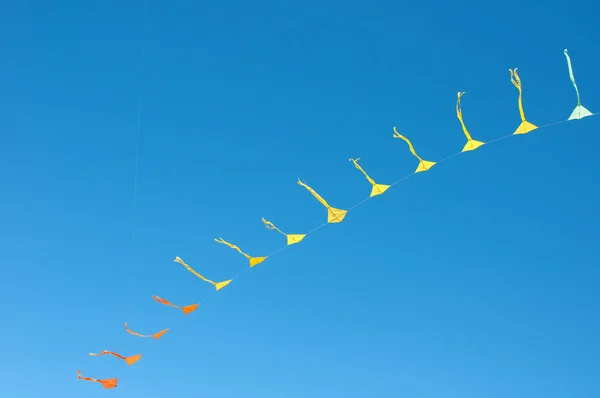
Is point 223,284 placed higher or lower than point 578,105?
higher

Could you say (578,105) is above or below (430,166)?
below

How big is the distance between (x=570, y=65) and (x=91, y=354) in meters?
12.1

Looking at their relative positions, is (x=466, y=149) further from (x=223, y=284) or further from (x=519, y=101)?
(x=223, y=284)

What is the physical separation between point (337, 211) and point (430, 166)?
242cm

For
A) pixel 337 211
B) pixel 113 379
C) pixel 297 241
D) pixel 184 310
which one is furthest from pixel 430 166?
pixel 113 379

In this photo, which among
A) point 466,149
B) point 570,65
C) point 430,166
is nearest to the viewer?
point 570,65

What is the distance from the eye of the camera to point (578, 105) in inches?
602

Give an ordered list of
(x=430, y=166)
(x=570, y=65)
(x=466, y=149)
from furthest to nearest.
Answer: (x=430, y=166) < (x=466, y=149) < (x=570, y=65)

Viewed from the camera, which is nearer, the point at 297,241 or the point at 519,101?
the point at 519,101

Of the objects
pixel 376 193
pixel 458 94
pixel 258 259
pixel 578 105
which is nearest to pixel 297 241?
pixel 258 259

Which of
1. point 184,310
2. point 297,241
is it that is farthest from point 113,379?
point 297,241

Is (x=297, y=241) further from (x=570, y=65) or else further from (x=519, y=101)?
(x=570, y=65)

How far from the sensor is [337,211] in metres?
17.8

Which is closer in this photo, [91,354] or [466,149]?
[466,149]
